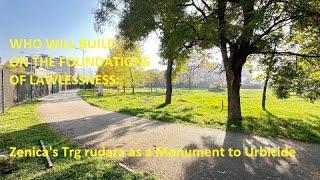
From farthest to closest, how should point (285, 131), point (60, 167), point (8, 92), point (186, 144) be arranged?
point (8, 92) → point (285, 131) → point (186, 144) → point (60, 167)

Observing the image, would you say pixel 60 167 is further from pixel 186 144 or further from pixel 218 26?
pixel 218 26

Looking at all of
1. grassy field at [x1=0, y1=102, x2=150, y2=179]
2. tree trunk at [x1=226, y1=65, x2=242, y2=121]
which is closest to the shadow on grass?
tree trunk at [x1=226, y1=65, x2=242, y2=121]

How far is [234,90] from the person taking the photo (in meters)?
15.2

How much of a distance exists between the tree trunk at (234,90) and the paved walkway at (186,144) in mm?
2712

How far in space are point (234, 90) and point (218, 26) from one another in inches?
128

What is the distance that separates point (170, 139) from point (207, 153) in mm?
2165

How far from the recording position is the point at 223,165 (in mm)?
7906

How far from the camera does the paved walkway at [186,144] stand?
7.38 meters

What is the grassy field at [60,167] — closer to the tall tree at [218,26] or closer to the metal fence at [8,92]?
→ the tall tree at [218,26]

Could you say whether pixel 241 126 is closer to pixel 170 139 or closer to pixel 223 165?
pixel 170 139

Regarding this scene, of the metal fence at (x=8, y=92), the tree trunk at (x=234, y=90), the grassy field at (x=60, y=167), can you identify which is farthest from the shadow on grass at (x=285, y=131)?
the metal fence at (x=8, y=92)

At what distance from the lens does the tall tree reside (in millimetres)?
12727

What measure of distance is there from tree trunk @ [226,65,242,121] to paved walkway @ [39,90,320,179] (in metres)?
2.71

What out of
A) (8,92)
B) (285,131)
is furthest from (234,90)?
(8,92)
